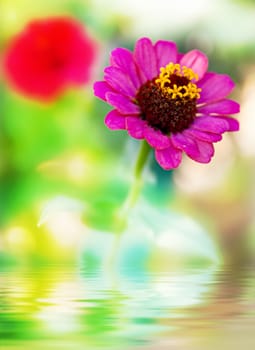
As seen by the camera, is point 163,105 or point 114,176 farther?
point 114,176

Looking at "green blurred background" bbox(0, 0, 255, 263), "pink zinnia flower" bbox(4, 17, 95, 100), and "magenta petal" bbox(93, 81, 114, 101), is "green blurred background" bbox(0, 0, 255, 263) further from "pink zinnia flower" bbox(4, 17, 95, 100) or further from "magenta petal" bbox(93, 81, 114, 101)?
"magenta petal" bbox(93, 81, 114, 101)

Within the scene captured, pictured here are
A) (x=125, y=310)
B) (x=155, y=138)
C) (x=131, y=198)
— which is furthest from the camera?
(x=131, y=198)

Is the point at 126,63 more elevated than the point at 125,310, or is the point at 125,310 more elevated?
the point at 126,63

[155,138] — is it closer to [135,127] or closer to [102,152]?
Result: [135,127]

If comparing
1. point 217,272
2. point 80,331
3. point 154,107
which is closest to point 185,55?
point 154,107

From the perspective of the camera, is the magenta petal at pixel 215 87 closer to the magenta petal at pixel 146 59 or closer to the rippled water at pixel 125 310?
the magenta petal at pixel 146 59

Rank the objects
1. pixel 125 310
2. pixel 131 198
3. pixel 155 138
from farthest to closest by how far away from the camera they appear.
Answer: pixel 131 198 → pixel 155 138 → pixel 125 310

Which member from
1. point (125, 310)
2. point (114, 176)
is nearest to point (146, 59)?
point (114, 176)

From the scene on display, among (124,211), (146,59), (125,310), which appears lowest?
(125,310)

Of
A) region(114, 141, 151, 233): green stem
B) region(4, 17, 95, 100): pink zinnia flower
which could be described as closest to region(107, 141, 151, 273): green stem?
region(114, 141, 151, 233): green stem
